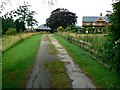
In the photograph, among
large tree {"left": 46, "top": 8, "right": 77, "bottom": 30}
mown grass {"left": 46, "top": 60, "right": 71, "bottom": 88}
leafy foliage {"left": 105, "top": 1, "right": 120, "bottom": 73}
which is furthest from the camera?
large tree {"left": 46, "top": 8, "right": 77, "bottom": 30}

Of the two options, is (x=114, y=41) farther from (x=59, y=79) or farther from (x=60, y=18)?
(x=60, y=18)

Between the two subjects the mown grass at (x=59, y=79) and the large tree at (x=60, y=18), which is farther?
the large tree at (x=60, y=18)

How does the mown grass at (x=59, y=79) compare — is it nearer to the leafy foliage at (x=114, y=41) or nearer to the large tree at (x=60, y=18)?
the leafy foliage at (x=114, y=41)

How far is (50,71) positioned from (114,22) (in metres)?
3.54

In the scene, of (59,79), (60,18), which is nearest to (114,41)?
(59,79)

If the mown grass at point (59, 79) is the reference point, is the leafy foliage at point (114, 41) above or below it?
above

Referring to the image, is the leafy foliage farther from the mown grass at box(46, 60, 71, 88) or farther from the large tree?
the large tree

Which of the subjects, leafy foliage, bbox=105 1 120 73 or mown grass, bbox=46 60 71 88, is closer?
mown grass, bbox=46 60 71 88

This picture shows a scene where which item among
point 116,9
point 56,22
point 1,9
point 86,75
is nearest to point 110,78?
point 86,75

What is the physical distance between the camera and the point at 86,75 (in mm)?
11641

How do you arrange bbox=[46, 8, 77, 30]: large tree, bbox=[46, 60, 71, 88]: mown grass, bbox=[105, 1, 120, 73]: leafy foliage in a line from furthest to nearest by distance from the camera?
bbox=[46, 8, 77, 30]: large tree
bbox=[105, 1, 120, 73]: leafy foliage
bbox=[46, 60, 71, 88]: mown grass

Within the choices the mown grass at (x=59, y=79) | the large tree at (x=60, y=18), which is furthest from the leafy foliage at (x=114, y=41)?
the large tree at (x=60, y=18)

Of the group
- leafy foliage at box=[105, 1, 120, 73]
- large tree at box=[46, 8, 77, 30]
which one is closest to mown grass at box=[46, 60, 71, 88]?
leafy foliage at box=[105, 1, 120, 73]

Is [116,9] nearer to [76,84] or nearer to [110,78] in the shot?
[110,78]
